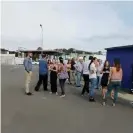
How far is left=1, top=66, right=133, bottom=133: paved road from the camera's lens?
7.84m

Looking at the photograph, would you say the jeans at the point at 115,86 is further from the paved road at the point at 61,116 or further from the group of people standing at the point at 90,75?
the paved road at the point at 61,116

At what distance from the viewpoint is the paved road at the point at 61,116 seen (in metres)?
7.84

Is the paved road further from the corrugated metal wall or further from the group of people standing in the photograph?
the corrugated metal wall

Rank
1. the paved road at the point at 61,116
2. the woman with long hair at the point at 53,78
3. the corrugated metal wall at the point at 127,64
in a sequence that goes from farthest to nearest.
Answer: the corrugated metal wall at the point at 127,64, the woman with long hair at the point at 53,78, the paved road at the point at 61,116

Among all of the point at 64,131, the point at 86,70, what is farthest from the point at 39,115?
the point at 86,70

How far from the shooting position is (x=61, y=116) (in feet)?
30.5

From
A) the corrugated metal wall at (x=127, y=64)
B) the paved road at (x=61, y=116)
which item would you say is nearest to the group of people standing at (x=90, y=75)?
the paved road at (x=61, y=116)

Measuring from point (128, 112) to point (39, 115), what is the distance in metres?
2.92

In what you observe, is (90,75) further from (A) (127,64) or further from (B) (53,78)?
(A) (127,64)

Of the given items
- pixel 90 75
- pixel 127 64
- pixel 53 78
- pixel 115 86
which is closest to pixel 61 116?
pixel 115 86

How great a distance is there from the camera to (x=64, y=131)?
24.8 feet

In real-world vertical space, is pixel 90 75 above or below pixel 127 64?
below

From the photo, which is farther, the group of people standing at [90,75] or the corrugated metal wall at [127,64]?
the corrugated metal wall at [127,64]

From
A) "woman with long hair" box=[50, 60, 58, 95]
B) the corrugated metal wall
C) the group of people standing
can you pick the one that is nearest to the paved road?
the group of people standing
